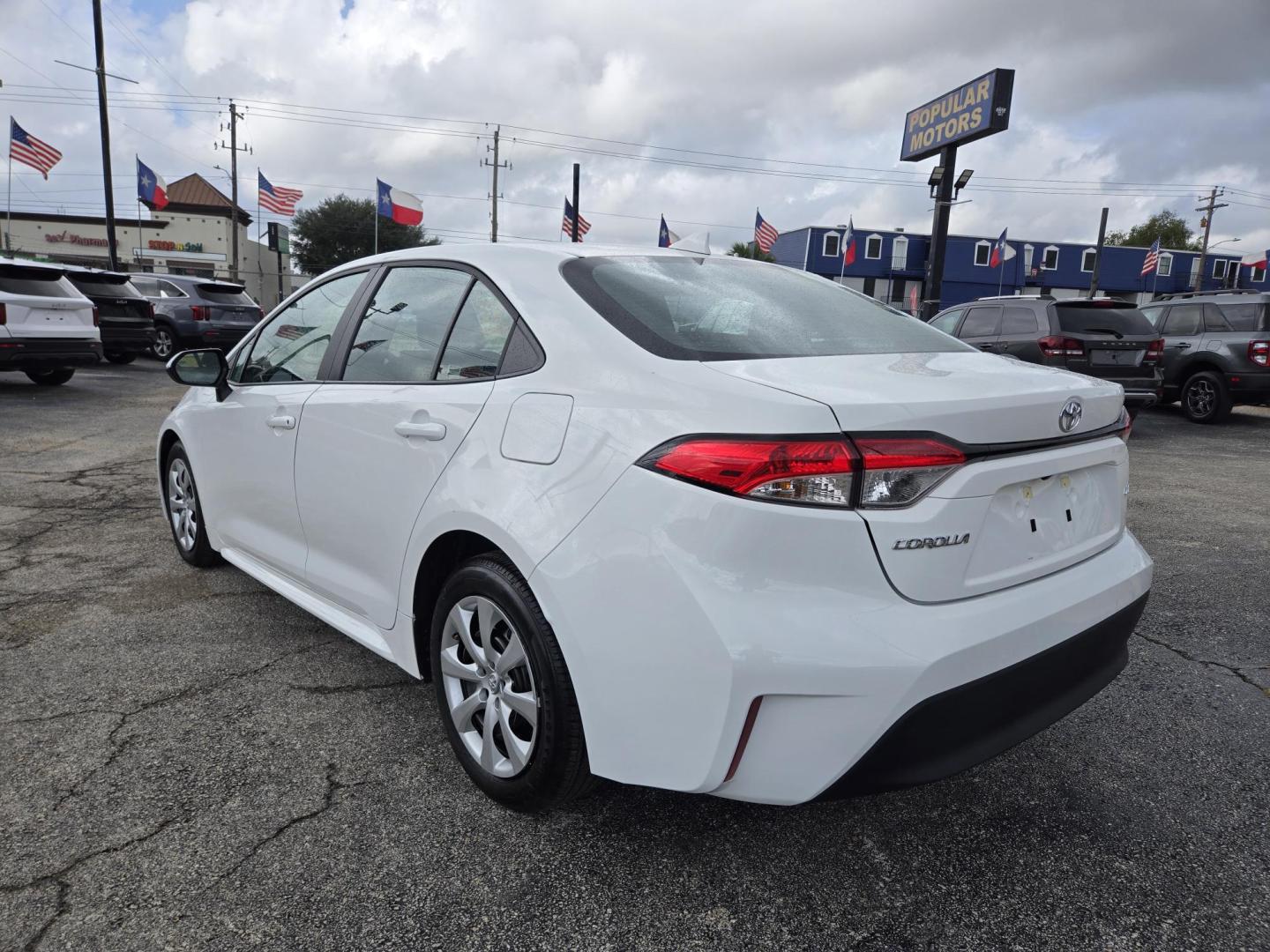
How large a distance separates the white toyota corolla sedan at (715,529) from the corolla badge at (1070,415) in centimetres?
1

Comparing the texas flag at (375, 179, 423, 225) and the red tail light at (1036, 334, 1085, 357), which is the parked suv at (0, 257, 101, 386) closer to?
the red tail light at (1036, 334, 1085, 357)

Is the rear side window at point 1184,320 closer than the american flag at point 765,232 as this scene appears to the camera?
Yes

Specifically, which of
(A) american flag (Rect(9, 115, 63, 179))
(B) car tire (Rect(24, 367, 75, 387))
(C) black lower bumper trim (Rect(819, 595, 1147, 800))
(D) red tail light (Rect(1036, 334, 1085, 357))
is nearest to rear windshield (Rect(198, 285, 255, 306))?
(B) car tire (Rect(24, 367, 75, 387))

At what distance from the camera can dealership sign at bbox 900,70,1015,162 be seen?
18.2m

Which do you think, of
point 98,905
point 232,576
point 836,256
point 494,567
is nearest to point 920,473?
point 494,567

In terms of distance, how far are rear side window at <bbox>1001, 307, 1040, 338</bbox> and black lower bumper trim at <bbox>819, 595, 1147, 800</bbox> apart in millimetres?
8797

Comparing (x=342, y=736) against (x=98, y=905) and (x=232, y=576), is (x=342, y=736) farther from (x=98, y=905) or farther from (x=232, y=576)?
(x=232, y=576)

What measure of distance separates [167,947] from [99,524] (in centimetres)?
410

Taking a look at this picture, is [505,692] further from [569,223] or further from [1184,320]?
[569,223]

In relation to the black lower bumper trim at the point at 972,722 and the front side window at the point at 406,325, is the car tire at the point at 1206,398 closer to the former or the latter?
the black lower bumper trim at the point at 972,722

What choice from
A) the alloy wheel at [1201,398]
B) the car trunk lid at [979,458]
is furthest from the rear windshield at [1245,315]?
the car trunk lid at [979,458]

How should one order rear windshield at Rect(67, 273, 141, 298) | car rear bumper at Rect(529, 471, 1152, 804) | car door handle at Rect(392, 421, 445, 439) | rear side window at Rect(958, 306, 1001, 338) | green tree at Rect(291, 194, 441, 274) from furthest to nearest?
green tree at Rect(291, 194, 441, 274) < rear windshield at Rect(67, 273, 141, 298) < rear side window at Rect(958, 306, 1001, 338) < car door handle at Rect(392, 421, 445, 439) < car rear bumper at Rect(529, 471, 1152, 804)

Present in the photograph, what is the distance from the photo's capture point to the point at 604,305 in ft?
7.30

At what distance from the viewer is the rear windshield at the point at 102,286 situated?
508 inches
